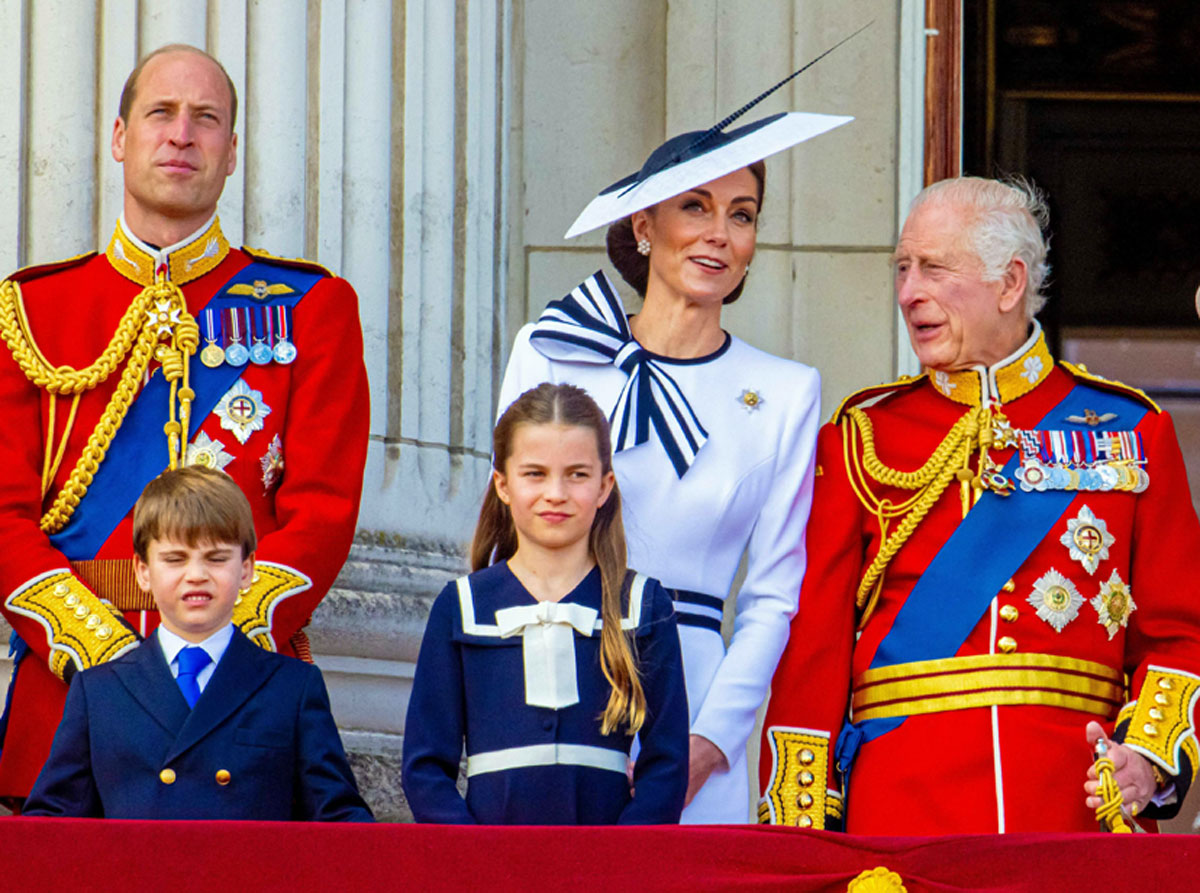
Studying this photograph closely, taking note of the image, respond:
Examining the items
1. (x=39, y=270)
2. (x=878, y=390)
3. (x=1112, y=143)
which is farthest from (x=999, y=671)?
(x=1112, y=143)

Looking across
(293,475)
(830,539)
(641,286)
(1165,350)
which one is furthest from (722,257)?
(1165,350)

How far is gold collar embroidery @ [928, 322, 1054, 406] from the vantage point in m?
3.79

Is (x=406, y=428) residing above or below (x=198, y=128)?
below

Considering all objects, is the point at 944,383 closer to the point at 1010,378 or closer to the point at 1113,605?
the point at 1010,378

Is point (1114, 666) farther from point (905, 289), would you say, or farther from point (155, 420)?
point (155, 420)

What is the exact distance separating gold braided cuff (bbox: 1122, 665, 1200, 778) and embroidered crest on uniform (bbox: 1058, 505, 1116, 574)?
8.0 inches

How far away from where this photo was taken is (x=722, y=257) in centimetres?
378

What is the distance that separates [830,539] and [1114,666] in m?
0.48

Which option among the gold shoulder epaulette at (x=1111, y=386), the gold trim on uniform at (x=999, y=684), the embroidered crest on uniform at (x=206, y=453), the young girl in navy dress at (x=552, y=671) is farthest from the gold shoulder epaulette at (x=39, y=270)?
the gold shoulder epaulette at (x=1111, y=386)

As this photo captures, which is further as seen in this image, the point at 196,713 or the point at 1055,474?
the point at 1055,474

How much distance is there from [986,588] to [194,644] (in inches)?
48.5

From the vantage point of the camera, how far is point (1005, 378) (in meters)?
3.79

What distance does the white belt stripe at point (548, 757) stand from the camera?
320cm

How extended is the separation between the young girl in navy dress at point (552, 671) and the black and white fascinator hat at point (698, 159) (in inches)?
19.0
